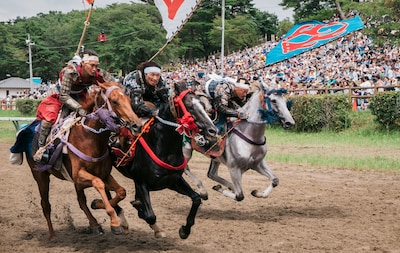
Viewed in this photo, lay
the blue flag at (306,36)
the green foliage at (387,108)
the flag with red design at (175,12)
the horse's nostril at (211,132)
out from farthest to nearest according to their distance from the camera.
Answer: the green foliage at (387,108)
the blue flag at (306,36)
the flag with red design at (175,12)
the horse's nostril at (211,132)

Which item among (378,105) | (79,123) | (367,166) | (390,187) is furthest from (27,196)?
(378,105)

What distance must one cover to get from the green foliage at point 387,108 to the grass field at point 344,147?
1.24 feet

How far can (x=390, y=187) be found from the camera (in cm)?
1174

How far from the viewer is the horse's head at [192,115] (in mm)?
6770

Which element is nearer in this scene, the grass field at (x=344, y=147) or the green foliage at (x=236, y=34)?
the grass field at (x=344, y=147)

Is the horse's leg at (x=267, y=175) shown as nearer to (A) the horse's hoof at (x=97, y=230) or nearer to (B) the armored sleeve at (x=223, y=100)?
(B) the armored sleeve at (x=223, y=100)

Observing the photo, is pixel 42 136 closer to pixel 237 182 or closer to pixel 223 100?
pixel 223 100

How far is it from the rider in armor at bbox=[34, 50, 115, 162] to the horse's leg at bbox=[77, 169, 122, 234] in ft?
2.59

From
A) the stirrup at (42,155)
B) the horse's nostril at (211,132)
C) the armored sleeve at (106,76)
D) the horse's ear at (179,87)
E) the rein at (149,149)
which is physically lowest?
the stirrup at (42,155)

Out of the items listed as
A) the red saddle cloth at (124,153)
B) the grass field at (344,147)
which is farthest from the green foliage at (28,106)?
the red saddle cloth at (124,153)

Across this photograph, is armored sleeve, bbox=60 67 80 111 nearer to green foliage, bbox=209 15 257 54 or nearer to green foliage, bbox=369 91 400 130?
green foliage, bbox=369 91 400 130

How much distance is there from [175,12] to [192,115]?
7.49 feet

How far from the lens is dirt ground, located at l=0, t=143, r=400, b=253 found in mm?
7359

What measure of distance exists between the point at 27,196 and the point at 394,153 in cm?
1044
